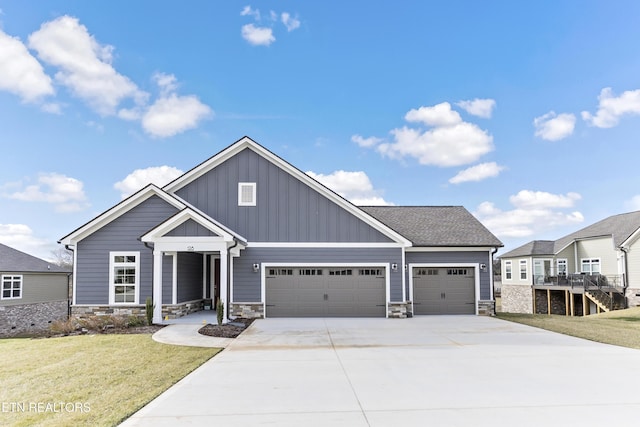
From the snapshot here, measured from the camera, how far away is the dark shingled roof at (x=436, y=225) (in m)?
18.2

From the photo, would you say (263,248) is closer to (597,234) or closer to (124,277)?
(124,277)

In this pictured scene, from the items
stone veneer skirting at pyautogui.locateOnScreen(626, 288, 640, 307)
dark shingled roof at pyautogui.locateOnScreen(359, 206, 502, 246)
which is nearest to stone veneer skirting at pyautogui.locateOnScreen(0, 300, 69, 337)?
dark shingled roof at pyautogui.locateOnScreen(359, 206, 502, 246)

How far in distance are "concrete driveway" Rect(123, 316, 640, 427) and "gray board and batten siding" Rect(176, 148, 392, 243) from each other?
5.62 m

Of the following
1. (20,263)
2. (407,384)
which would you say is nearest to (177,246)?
(407,384)

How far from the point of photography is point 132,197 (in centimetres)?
1584

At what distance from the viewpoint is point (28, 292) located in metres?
27.9

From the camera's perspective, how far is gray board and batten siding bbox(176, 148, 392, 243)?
17031mm

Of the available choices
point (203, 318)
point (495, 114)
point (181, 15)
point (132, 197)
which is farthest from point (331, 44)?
point (203, 318)

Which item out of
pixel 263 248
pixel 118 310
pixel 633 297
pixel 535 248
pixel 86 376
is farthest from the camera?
pixel 535 248

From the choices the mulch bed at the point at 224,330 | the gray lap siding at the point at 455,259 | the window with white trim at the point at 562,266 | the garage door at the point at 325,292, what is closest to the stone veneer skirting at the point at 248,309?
the garage door at the point at 325,292

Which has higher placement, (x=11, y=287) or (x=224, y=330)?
(x=11, y=287)

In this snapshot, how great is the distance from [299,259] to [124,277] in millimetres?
6412

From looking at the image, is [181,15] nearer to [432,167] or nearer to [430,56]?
[430,56]

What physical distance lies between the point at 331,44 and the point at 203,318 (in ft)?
42.0
